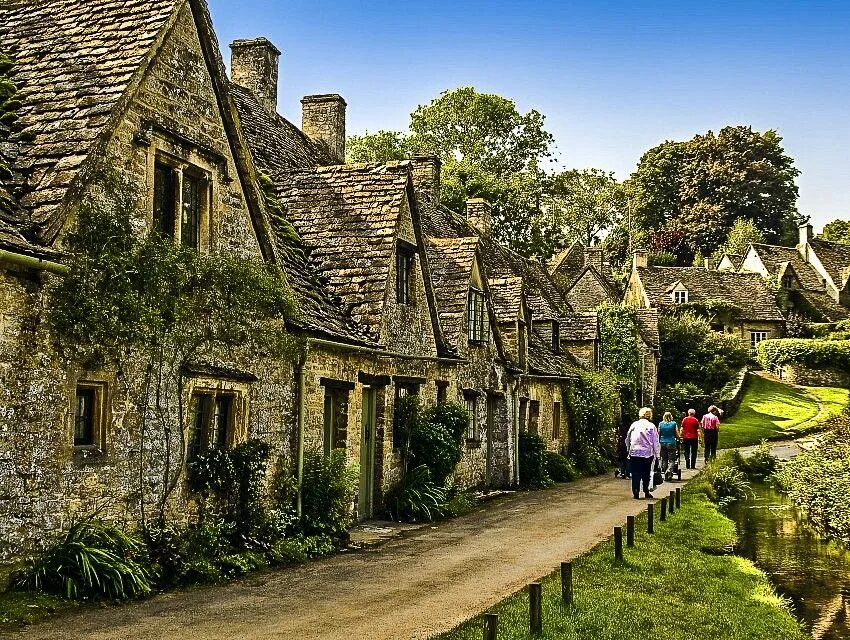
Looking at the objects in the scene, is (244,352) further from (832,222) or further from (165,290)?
(832,222)

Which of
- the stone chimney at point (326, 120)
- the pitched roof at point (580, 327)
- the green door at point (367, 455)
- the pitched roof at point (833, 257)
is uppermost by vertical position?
the pitched roof at point (833, 257)

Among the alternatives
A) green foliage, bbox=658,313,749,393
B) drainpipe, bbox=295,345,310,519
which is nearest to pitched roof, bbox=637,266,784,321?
green foliage, bbox=658,313,749,393

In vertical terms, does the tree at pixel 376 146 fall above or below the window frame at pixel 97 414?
above

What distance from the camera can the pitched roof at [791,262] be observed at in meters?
78.0

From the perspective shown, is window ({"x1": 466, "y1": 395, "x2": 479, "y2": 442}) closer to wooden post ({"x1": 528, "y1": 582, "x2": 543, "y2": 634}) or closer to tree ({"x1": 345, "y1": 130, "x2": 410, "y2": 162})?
wooden post ({"x1": 528, "y1": 582, "x2": 543, "y2": 634})

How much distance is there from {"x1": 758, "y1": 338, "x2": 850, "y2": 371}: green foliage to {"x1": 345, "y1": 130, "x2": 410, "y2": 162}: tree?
2625 centimetres

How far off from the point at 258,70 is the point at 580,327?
69.2ft

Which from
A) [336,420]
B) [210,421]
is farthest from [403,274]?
[210,421]

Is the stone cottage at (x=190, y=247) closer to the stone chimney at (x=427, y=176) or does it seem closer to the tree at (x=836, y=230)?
the stone chimney at (x=427, y=176)

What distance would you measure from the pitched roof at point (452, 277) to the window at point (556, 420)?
36.2 ft

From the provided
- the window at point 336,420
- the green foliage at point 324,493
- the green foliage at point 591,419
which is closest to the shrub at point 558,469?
the green foliage at point 591,419

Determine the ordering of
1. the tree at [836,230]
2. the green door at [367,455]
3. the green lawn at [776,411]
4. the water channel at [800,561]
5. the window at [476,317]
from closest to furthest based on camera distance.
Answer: the water channel at [800,561] → the green door at [367,455] → the window at [476,317] → the green lawn at [776,411] → the tree at [836,230]

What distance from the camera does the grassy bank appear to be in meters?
9.96

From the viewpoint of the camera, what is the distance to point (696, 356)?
57188 mm
